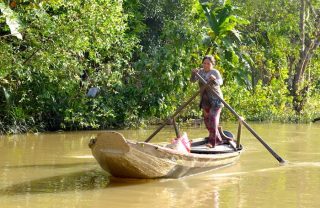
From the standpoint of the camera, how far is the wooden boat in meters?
7.02

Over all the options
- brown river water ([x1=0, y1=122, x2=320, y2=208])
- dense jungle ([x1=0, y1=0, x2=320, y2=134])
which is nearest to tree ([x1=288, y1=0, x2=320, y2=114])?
dense jungle ([x1=0, y1=0, x2=320, y2=134])

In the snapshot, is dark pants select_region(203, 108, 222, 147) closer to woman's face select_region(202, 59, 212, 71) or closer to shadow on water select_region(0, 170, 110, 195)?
woman's face select_region(202, 59, 212, 71)

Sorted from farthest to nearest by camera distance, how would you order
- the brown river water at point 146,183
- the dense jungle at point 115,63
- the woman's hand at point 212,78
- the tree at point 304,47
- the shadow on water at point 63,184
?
the tree at point 304,47 < the dense jungle at point 115,63 < the woman's hand at point 212,78 < the shadow on water at point 63,184 < the brown river water at point 146,183

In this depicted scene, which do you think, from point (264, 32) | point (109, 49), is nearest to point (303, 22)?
point (264, 32)

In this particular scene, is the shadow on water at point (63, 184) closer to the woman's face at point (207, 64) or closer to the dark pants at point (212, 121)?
the dark pants at point (212, 121)

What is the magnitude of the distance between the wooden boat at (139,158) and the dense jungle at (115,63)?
15.8 feet

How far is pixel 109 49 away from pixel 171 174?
322 inches

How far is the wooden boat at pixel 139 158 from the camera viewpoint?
276 inches

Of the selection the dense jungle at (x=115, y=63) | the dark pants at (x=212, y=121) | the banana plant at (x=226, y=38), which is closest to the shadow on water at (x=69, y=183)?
the dark pants at (x=212, y=121)

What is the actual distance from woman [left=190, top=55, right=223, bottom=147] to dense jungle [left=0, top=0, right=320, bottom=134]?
4098 millimetres

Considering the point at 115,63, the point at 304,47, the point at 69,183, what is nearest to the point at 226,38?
the point at 115,63

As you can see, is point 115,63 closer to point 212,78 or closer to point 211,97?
point 211,97

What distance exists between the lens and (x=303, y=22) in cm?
2116

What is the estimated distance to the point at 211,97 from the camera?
30.1 ft
